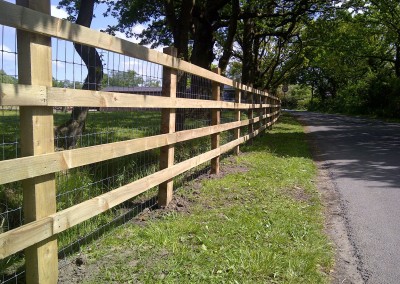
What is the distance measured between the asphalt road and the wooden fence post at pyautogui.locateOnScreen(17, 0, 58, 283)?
2.61m

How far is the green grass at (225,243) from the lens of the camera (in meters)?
3.29

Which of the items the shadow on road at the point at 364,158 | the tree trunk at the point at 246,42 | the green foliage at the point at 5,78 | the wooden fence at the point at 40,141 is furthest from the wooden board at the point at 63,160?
the tree trunk at the point at 246,42

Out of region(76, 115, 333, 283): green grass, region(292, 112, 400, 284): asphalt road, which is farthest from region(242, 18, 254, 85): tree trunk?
region(76, 115, 333, 283): green grass

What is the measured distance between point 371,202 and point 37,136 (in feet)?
15.5

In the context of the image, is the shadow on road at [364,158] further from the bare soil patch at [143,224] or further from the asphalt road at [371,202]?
the bare soil patch at [143,224]

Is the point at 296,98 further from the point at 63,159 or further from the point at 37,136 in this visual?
the point at 37,136

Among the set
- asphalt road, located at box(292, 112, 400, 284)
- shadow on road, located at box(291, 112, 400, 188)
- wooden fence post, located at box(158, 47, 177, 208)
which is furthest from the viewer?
shadow on road, located at box(291, 112, 400, 188)

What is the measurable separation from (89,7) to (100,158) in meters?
5.31

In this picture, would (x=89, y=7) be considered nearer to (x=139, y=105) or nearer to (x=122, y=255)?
(x=139, y=105)

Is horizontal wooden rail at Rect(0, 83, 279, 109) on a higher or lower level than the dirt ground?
higher

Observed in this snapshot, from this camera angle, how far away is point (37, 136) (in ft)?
8.90

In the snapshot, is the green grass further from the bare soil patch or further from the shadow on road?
the shadow on road

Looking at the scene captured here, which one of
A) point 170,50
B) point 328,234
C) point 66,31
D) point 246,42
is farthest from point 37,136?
point 246,42

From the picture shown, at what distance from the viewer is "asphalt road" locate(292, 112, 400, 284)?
3.73 m
